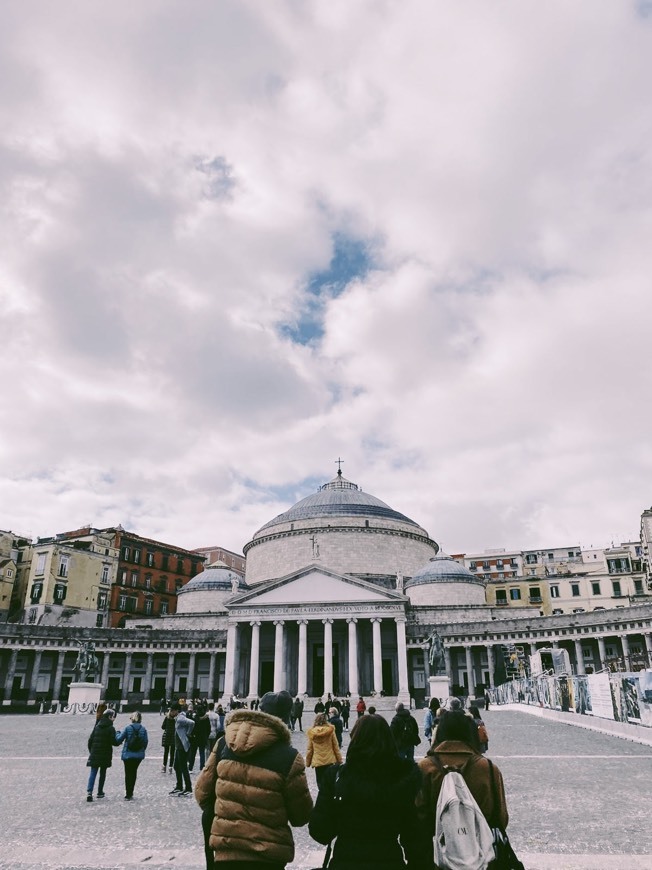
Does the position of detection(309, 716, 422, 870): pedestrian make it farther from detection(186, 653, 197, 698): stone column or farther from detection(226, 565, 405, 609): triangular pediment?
detection(186, 653, 197, 698): stone column

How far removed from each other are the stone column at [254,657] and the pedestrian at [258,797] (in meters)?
51.0

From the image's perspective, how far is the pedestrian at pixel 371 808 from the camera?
406cm

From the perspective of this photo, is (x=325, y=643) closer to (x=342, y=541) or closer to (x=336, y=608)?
(x=336, y=608)

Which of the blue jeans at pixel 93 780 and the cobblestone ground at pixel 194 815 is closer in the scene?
the cobblestone ground at pixel 194 815

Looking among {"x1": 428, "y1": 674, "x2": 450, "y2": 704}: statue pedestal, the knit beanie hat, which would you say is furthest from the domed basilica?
the knit beanie hat

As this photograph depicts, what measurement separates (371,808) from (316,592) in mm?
50973

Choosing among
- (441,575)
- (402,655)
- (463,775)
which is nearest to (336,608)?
(402,655)

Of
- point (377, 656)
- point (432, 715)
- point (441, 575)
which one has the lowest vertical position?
point (432, 715)

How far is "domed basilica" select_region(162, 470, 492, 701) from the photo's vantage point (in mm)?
53031

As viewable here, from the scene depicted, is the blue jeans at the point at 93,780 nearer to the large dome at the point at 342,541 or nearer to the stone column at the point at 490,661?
the stone column at the point at 490,661

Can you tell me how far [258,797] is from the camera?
4453 millimetres

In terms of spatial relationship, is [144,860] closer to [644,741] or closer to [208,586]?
[644,741]

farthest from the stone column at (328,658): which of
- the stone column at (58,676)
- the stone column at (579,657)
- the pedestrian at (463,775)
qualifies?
the pedestrian at (463,775)

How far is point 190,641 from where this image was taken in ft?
195
